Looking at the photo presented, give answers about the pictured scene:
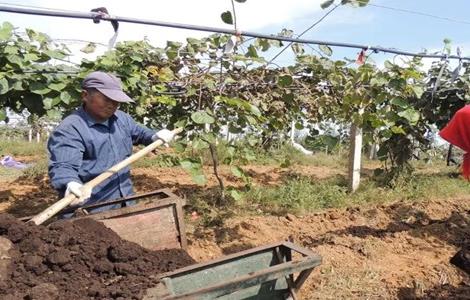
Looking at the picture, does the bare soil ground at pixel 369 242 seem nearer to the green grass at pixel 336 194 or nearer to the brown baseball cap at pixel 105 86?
the green grass at pixel 336 194

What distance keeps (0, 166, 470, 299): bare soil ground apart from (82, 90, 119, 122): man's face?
171 centimetres

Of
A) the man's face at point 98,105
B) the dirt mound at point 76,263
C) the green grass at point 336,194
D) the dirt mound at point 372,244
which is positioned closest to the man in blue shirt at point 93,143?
the man's face at point 98,105

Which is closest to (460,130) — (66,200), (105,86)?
(105,86)

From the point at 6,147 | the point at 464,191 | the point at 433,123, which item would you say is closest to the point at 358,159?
the point at 433,123

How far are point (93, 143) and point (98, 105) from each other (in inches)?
8.9

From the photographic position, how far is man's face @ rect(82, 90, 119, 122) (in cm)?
283

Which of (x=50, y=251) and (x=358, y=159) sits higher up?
(x=50, y=251)

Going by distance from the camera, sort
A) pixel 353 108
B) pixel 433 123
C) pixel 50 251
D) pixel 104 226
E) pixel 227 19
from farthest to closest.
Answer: pixel 433 123
pixel 353 108
pixel 227 19
pixel 104 226
pixel 50 251

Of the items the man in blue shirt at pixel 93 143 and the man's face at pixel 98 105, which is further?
the man's face at pixel 98 105

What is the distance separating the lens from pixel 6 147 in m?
13.9

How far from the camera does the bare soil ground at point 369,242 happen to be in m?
3.65

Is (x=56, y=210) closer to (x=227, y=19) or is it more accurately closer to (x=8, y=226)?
(x=8, y=226)

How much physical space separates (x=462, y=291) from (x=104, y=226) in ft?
8.74

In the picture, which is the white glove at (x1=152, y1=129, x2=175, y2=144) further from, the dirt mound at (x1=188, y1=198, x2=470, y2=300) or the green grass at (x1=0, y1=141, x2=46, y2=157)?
the green grass at (x1=0, y1=141, x2=46, y2=157)
